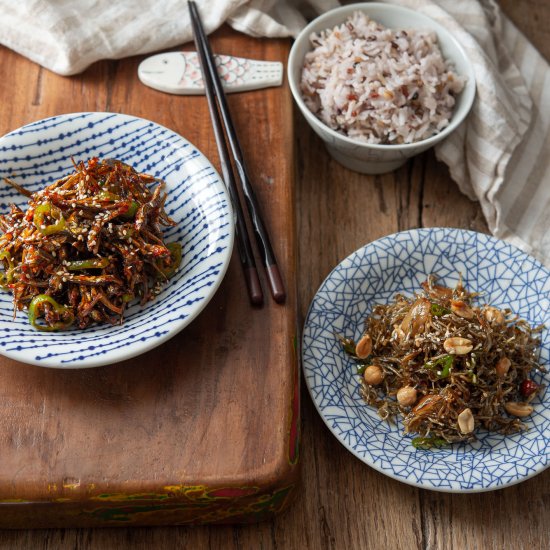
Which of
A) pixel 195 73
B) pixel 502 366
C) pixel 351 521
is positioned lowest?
pixel 351 521

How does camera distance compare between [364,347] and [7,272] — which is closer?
[7,272]

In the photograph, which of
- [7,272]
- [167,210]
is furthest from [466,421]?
[7,272]

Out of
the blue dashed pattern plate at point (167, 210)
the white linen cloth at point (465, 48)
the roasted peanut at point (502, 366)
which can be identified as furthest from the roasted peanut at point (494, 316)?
the blue dashed pattern plate at point (167, 210)

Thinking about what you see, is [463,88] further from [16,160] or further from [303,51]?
[16,160]

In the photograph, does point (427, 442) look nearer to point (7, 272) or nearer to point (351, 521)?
point (351, 521)

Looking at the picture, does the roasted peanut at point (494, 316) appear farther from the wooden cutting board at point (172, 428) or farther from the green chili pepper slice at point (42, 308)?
the green chili pepper slice at point (42, 308)

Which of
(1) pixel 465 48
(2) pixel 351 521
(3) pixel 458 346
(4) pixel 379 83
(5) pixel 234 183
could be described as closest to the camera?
(3) pixel 458 346
